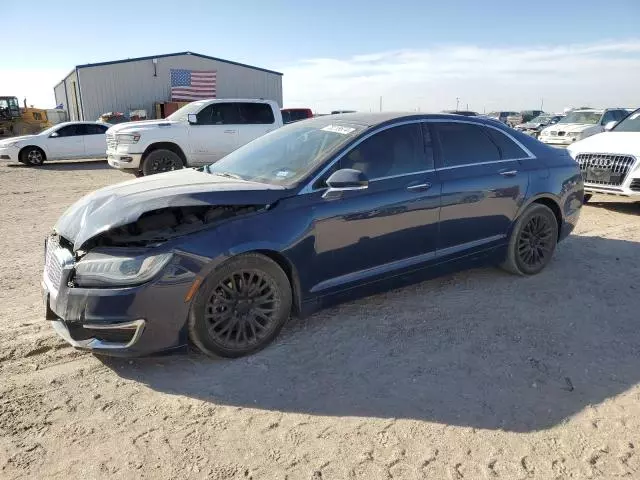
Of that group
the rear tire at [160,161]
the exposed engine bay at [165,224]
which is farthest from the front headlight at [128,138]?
the exposed engine bay at [165,224]

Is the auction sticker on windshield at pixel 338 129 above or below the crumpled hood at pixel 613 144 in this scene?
above

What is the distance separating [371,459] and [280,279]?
4.60 ft

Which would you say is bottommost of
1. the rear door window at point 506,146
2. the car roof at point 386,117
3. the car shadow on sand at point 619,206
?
the car shadow on sand at point 619,206

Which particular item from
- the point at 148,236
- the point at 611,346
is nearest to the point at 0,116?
the point at 148,236

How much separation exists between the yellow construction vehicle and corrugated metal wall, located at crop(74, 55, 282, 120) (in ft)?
18.5

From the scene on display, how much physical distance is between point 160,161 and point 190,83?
809 inches

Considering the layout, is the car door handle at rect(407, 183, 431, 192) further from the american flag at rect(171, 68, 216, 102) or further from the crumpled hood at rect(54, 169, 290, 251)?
the american flag at rect(171, 68, 216, 102)

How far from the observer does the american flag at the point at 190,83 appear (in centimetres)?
3000

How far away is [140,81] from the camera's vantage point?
29.1 m

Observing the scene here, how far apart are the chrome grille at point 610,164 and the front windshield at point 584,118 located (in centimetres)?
1250

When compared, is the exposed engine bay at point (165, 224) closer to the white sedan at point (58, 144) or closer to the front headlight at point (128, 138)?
the front headlight at point (128, 138)

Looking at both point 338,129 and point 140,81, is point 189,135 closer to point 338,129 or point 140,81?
point 338,129

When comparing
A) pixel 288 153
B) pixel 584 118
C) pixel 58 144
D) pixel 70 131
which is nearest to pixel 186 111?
pixel 70 131

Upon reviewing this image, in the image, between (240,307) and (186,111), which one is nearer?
(240,307)
